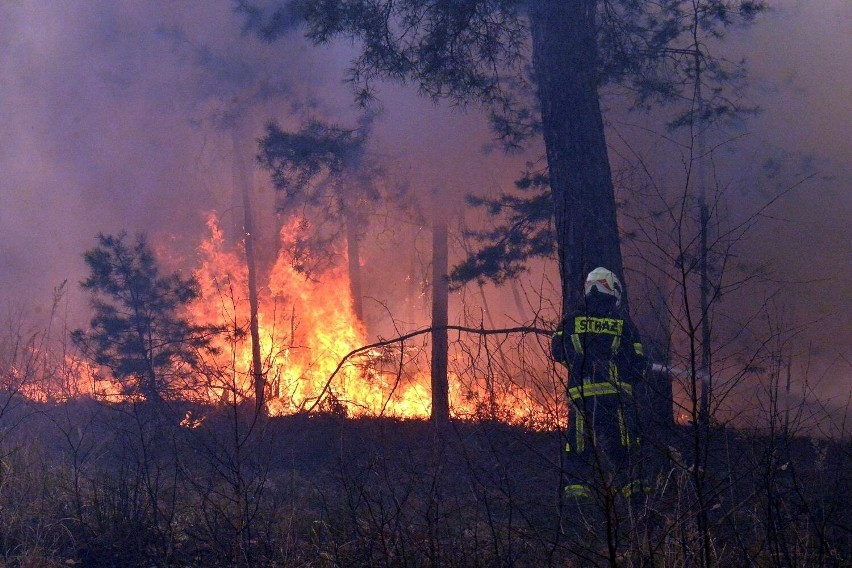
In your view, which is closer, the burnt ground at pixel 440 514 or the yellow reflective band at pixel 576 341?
the burnt ground at pixel 440 514

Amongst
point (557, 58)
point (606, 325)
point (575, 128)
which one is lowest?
point (606, 325)

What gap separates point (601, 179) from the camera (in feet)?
21.3

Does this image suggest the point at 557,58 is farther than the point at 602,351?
Yes

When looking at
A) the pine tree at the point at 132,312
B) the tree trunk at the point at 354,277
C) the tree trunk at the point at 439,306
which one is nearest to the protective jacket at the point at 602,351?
the tree trunk at the point at 439,306

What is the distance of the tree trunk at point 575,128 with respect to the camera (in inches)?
249

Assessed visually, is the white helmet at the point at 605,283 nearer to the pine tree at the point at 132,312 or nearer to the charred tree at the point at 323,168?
the charred tree at the point at 323,168

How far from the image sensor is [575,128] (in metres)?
6.59

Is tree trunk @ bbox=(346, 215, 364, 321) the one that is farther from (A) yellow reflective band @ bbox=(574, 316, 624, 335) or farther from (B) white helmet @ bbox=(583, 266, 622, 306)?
(A) yellow reflective band @ bbox=(574, 316, 624, 335)

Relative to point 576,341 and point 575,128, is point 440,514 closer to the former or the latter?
point 576,341

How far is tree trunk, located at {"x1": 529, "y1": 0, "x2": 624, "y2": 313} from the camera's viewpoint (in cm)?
632

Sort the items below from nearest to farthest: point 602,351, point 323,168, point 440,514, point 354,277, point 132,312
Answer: point 440,514, point 602,351, point 323,168, point 132,312, point 354,277

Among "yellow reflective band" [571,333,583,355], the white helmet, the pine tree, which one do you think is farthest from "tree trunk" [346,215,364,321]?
"yellow reflective band" [571,333,583,355]

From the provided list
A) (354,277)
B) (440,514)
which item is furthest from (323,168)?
(354,277)

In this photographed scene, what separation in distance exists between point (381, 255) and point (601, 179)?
17.1 meters
